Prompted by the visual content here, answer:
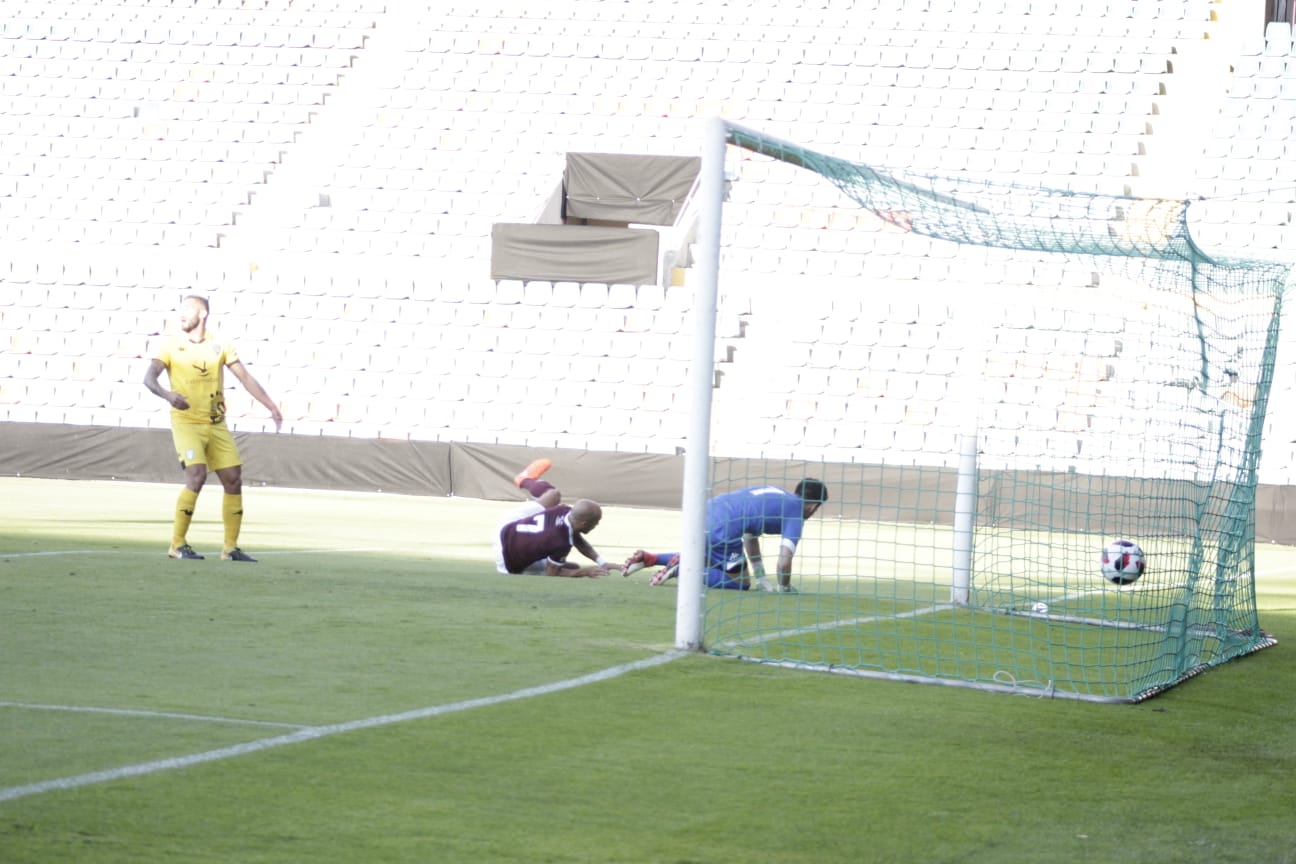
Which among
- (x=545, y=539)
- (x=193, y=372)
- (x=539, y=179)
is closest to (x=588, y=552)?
(x=545, y=539)

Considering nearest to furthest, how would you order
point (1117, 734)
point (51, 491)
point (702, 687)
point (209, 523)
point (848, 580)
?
point (1117, 734), point (702, 687), point (848, 580), point (209, 523), point (51, 491)

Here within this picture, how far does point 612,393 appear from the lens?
23609mm

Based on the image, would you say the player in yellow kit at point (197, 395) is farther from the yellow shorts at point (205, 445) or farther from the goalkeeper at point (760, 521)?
the goalkeeper at point (760, 521)

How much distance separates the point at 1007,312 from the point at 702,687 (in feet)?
56.0

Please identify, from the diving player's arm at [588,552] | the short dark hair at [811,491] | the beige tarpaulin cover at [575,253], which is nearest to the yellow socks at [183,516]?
the diving player's arm at [588,552]

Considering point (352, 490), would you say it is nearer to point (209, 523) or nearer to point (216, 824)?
point (209, 523)

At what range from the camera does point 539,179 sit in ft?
86.4

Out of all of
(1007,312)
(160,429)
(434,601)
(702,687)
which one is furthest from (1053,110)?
(702,687)

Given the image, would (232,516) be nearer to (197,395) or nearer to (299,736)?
(197,395)

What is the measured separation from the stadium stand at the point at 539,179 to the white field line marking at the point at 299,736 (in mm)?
16010

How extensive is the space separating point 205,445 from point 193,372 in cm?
48

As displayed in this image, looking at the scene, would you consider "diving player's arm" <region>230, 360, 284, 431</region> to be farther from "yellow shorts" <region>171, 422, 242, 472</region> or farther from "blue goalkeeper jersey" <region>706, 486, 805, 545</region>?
"blue goalkeeper jersey" <region>706, 486, 805, 545</region>

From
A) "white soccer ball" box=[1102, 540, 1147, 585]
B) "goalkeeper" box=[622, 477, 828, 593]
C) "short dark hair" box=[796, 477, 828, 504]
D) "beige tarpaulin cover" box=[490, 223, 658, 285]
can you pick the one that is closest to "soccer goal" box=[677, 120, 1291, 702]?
"white soccer ball" box=[1102, 540, 1147, 585]

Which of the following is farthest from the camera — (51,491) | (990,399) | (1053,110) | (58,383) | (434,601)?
(1053,110)
